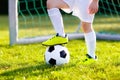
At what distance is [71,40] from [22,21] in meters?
6.39

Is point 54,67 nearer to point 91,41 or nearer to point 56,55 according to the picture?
point 56,55

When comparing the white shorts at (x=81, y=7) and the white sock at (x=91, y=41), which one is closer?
the white shorts at (x=81, y=7)

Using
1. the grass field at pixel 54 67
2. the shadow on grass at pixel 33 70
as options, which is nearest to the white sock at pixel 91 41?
the grass field at pixel 54 67

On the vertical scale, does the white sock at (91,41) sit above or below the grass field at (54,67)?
above

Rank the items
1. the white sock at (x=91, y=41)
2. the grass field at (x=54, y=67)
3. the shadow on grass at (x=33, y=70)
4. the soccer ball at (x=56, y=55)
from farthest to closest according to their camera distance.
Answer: the white sock at (x=91, y=41), the soccer ball at (x=56, y=55), the shadow on grass at (x=33, y=70), the grass field at (x=54, y=67)

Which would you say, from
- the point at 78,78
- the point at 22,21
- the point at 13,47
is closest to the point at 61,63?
the point at 78,78

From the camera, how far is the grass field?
4547mm

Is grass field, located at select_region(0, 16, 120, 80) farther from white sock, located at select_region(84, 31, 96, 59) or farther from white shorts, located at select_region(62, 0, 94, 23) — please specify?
white shorts, located at select_region(62, 0, 94, 23)

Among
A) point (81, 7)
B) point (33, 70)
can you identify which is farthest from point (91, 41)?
point (33, 70)

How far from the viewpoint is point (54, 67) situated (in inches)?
197

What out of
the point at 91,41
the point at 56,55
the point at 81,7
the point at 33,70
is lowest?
the point at 33,70

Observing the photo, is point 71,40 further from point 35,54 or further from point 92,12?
point 92,12

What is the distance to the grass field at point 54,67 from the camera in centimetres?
455

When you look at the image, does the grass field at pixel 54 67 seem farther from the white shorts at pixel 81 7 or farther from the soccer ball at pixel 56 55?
the white shorts at pixel 81 7
